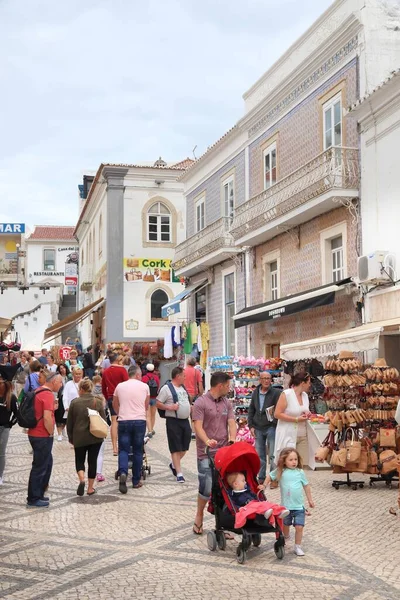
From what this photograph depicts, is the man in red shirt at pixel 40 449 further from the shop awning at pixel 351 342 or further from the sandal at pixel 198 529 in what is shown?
the shop awning at pixel 351 342

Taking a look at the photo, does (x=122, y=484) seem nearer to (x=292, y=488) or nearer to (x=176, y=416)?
(x=176, y=416)

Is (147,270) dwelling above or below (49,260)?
below

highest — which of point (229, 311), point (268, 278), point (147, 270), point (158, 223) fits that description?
point (158, 223)

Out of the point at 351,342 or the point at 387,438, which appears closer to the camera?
the point at 387,438

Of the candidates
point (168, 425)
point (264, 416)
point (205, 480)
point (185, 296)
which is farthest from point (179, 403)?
point (185, 296)

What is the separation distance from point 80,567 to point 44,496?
3.52m

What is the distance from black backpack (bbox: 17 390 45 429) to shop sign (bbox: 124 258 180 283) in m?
23.2

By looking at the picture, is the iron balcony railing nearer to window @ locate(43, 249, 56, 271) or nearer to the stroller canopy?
the stroller canopy

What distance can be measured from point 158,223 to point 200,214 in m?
7.10

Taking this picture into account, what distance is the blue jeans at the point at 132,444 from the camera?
34.1 ft

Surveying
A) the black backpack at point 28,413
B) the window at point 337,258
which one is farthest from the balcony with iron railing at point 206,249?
the black backpack at point 28,413

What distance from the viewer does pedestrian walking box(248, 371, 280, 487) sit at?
415 inches

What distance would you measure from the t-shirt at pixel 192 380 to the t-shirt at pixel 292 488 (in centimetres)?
894

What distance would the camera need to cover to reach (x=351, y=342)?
11953 mm
